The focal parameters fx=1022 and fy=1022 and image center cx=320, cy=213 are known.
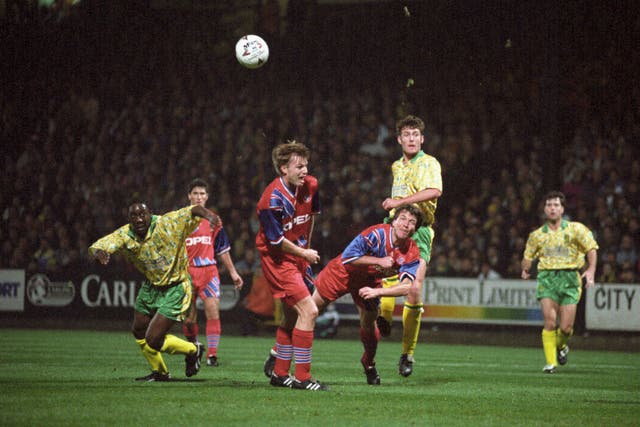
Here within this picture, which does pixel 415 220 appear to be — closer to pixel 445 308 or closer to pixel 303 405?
pixel 303 405

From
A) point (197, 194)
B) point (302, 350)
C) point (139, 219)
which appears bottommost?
point (302, 350)

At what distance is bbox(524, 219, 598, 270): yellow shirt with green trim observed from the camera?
13.8 meters

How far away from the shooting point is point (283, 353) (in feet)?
32.0

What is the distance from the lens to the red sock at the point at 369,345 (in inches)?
401

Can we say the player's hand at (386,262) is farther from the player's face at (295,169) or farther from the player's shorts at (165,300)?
the player's shorts at (165,300)

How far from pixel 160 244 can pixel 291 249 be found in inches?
64.4

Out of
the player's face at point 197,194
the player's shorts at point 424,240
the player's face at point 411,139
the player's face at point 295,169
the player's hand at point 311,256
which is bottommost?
the player's hand at point 311,256

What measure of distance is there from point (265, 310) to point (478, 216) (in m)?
4.97

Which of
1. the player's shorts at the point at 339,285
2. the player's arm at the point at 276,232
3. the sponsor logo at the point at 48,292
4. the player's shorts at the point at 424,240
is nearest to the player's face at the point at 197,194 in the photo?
the player's shorts at the point at 424,240

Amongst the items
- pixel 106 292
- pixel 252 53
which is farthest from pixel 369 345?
pixel 106 292

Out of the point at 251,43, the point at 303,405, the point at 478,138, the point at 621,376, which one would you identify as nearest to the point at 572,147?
the point at 478,138

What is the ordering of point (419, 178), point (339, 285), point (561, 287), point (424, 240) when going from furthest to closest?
point (561, 287) → point (424, 240) → point (419, 178) → point (339, 285)

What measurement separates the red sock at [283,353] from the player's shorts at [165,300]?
110cm

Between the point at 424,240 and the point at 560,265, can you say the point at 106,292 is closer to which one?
the point at 560,265
